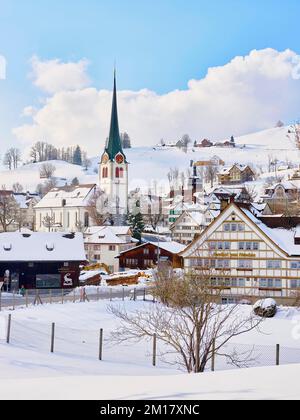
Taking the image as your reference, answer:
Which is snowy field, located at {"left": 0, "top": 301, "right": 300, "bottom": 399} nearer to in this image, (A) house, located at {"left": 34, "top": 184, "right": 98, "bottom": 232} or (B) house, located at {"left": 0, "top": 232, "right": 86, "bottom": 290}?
(B) house, located at {"left": 0, "top": 232, "right": 86, "bottom": 290}

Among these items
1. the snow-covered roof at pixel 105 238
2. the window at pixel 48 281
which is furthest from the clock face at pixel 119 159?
the window at pixel 48 281

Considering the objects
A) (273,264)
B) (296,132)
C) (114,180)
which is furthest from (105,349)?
(114,180)

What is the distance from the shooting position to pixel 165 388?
9.30m

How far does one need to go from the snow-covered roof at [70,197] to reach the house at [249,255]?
56612 mm

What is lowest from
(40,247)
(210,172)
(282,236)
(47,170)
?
(40,247)

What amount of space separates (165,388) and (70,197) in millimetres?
93175

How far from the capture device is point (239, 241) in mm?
42281

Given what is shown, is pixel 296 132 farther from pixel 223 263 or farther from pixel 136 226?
pixel 136 226

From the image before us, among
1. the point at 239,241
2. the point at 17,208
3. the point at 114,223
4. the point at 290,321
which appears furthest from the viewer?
the point at 17,208
